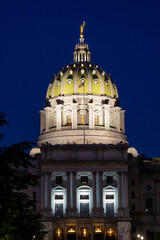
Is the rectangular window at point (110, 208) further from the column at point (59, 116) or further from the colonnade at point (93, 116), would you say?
the column at point (59, 116)

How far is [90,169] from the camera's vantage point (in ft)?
351

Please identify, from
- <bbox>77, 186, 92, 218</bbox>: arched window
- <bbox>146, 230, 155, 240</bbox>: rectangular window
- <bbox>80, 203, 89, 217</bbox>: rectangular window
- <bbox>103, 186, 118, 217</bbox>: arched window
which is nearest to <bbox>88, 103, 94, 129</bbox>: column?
<bbox>77, 186, 92, 218</bbox>: arched window

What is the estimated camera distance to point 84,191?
4200 inches

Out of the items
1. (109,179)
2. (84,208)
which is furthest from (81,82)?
(84,208)

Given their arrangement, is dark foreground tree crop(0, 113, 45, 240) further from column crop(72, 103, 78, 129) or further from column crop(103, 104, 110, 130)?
column crop(103, 104, 110, 130)

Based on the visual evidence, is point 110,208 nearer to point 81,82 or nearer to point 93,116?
point 93,116

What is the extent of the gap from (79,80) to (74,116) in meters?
9.29

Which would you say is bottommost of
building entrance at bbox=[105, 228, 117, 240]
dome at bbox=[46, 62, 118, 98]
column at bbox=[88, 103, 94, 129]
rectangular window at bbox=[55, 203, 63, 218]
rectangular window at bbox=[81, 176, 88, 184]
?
building entrance at bbox=[105, 228, 117, 240]

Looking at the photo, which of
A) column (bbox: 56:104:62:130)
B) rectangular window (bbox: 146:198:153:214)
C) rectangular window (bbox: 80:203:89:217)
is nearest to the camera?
rectangular window (bbox: 80:203:89:217)

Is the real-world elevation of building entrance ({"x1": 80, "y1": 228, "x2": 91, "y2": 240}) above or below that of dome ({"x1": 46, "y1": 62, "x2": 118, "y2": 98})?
below

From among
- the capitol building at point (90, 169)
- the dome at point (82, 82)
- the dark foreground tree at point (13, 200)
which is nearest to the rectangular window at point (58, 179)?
the capitol building at point (90, 169)

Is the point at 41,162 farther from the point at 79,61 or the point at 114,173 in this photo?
the point at 79,61

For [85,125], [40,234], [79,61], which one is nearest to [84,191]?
[85,125]

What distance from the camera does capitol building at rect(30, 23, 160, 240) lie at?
10419 centimetres
